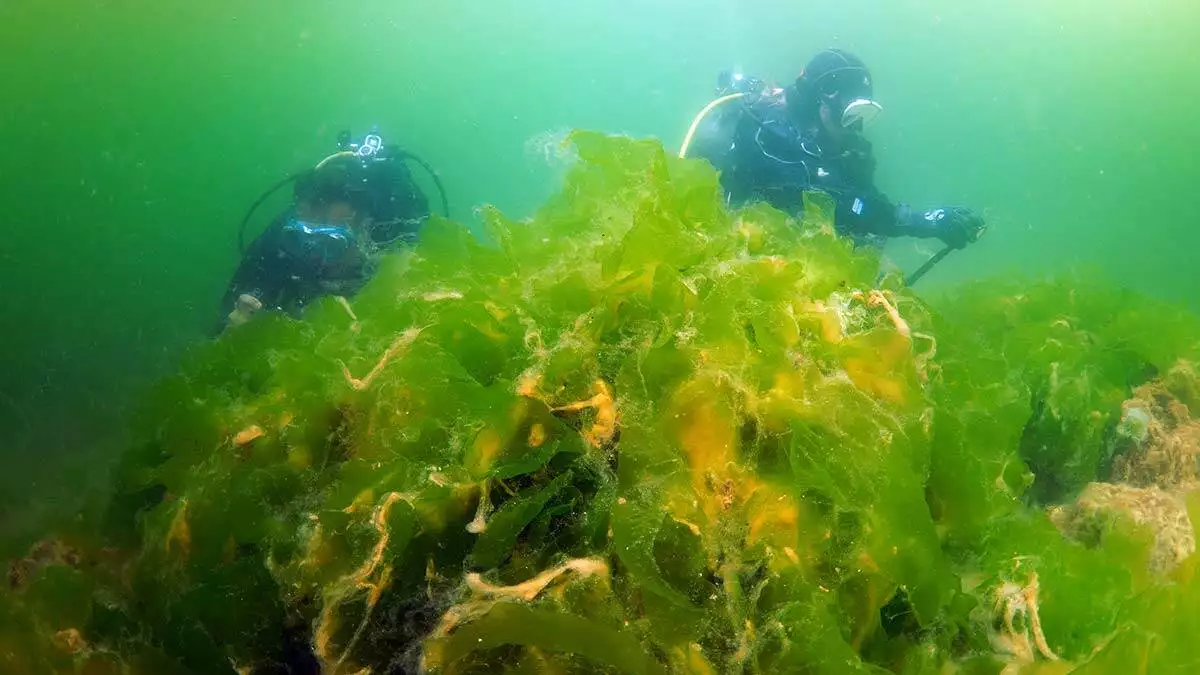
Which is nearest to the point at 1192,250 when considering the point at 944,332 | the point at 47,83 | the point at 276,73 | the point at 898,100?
the point at 898,100

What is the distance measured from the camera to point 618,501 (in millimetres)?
1299

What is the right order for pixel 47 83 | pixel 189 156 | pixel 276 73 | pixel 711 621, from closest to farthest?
pixel 711 621, pixel 47 83, pixel 189 156, pixel 276 73

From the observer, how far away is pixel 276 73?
70.0 m

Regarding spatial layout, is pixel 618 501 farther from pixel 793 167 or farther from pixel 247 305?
pixel 793 167

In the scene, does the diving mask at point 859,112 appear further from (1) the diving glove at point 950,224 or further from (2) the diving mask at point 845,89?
(1) the diving glove at point 950,224

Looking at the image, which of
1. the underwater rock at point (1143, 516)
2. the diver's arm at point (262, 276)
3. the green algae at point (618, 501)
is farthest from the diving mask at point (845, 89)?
the diver's arm at point (262, 276)

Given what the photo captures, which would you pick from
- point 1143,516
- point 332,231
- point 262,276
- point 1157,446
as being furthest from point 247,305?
point 1157,446

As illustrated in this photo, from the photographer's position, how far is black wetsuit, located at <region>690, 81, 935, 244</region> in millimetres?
6586

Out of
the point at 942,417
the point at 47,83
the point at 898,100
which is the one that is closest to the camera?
the point at 942,417

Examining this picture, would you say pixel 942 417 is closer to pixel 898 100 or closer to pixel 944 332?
pixel 944 332

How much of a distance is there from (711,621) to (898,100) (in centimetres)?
9034

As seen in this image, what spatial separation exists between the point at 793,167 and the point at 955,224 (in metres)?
1.80

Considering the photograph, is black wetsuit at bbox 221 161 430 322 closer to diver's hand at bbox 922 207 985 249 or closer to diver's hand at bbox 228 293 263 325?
diver's hand at bbox 228 293 263 325

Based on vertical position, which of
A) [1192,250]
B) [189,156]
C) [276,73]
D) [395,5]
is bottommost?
[1192,250]
